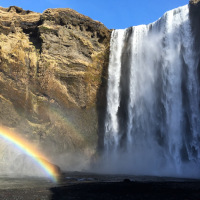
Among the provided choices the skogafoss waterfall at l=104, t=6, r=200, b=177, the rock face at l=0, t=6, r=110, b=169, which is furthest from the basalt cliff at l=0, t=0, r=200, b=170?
the skogafoss waterfall at l=104, t=6, r=200, b=177

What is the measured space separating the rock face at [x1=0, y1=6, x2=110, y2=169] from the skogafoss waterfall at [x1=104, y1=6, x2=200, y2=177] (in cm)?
237

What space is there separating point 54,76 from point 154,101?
532 inches

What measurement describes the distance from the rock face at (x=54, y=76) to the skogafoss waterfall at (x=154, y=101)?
7.78ft

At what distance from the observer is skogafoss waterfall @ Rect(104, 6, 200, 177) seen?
2550 centimetres

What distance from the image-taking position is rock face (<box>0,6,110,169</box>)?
2822 cm

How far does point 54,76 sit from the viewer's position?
30156 millimetres

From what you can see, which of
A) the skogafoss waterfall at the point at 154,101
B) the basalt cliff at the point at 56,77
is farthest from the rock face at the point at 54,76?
the skogafoss waterfall at the point at 154,101

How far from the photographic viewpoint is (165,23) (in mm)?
30266

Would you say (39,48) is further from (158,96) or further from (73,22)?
(158,96)

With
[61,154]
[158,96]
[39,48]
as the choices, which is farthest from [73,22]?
[61,154]

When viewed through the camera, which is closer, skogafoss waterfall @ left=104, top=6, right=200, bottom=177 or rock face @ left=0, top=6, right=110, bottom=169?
skogafoss waterfall @ left=104, top=6, right=200, bottom=177

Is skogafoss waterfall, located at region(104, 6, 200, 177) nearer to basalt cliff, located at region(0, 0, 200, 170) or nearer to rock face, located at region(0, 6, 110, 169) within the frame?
basalt cliff, located at region(0, 0, 200, 170)

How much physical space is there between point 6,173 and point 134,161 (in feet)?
50.0

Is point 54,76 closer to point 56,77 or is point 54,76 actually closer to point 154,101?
point 56,77
